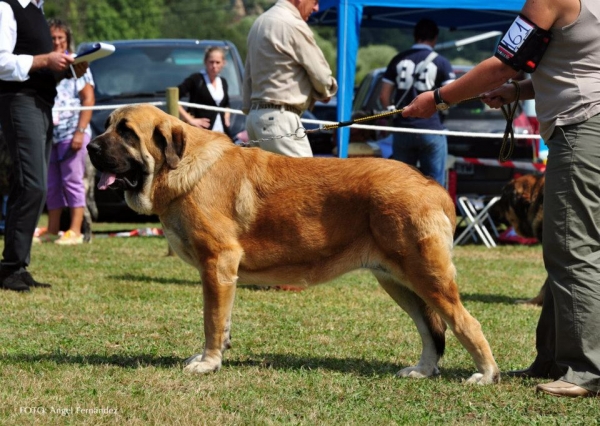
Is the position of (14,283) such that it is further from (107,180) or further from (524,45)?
(524,45)

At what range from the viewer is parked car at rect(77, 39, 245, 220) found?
41.5 ft

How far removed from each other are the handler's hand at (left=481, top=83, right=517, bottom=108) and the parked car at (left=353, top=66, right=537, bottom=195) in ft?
22.9

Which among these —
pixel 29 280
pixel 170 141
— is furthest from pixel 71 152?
pixel 170 141

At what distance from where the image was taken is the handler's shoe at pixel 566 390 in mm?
4320

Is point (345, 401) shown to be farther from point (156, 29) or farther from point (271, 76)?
point (156, 29)

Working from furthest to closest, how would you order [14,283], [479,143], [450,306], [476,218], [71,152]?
[479,143] < [476,218] < [71,152] < [14,283] < [450,306]

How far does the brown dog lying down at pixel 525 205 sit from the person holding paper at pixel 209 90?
3.71 meters

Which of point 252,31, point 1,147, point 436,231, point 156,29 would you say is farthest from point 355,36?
point 156,29

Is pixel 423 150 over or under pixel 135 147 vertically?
under

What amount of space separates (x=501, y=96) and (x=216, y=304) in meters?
1.92

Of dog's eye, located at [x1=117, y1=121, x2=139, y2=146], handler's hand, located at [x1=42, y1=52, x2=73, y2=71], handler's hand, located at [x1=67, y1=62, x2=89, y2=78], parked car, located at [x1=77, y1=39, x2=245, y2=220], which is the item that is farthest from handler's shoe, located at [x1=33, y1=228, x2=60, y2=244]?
dog's eye, located at [x1=117, y1=121, x2=139, y2=146]

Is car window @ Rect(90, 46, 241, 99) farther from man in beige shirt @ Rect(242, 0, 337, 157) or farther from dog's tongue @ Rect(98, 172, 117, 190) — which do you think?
dog's tongue @ Rect(98, 172, 117, 190)

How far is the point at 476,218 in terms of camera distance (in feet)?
37.8

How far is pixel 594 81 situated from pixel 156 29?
6750 centimetres
